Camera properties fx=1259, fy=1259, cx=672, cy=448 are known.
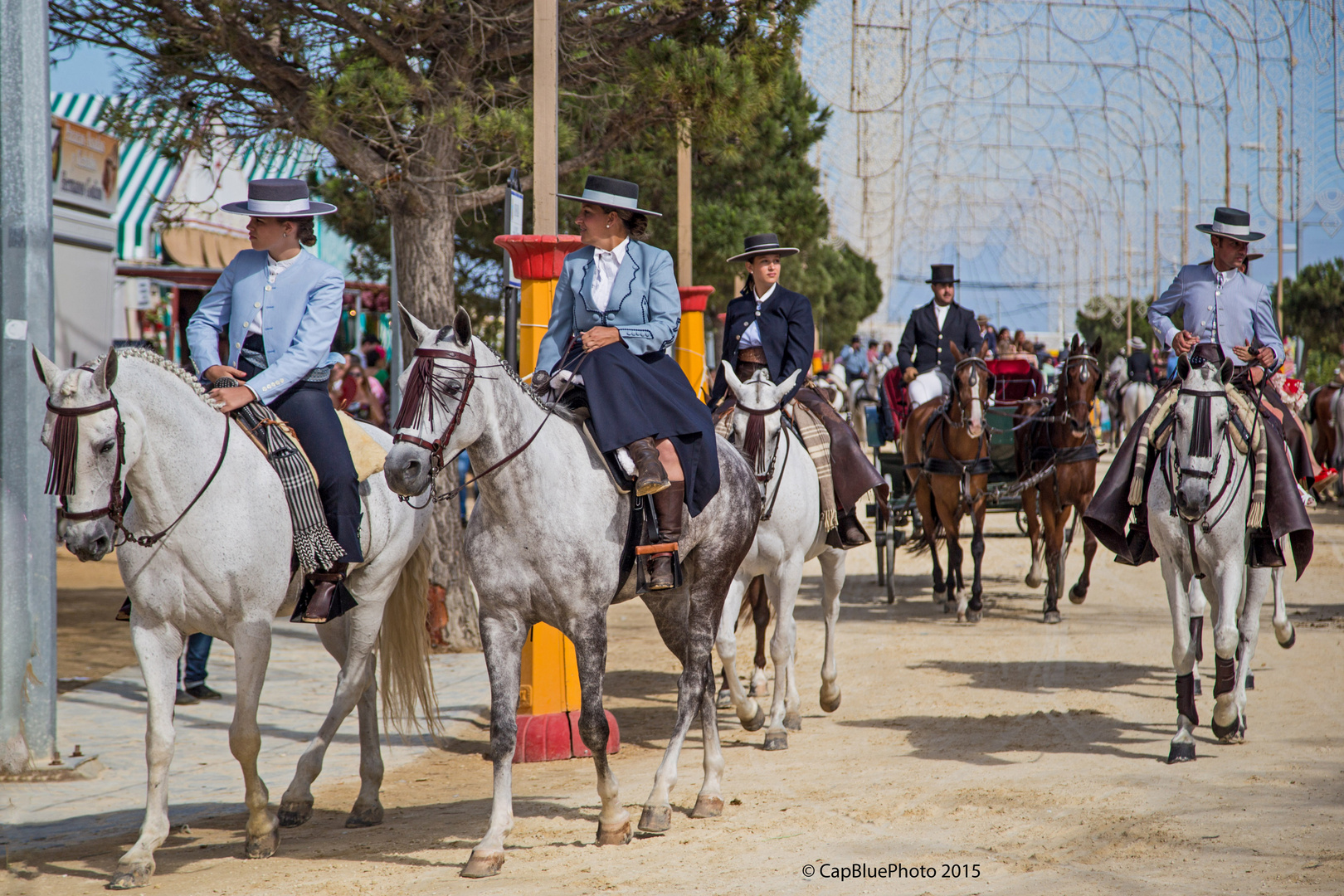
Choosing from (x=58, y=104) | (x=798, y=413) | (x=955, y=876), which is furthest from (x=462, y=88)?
(x=58, y=104)

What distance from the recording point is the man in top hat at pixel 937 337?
12680mm

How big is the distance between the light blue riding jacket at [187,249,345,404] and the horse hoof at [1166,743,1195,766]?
15.8ft

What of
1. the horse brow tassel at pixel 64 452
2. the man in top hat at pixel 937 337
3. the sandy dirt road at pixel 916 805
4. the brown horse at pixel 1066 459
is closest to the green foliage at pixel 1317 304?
the man in top hat at pixel 937 337

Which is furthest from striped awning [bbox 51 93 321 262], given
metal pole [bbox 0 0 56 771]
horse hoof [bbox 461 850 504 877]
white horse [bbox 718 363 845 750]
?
horse hoof [bbox 461 850 504 877]

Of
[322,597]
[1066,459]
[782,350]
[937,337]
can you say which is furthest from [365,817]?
[937,337]

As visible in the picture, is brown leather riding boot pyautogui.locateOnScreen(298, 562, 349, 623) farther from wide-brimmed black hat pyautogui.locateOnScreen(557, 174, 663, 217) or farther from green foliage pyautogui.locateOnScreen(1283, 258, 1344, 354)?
green foliage pyautogui.locateOnScreen(1283, 258, 1344, 354)

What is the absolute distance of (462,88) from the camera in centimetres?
977

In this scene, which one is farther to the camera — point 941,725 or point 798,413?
point 798,413

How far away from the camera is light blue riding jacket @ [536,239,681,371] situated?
18.7 feet

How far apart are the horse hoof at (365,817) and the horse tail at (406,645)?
2.15ft

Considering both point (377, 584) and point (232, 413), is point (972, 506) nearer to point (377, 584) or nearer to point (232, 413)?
point (377, 584)

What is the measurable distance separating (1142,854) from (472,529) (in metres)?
3.02

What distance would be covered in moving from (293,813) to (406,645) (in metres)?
1.04

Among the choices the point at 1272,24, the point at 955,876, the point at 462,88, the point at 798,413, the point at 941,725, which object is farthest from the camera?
the point at 1272,24
